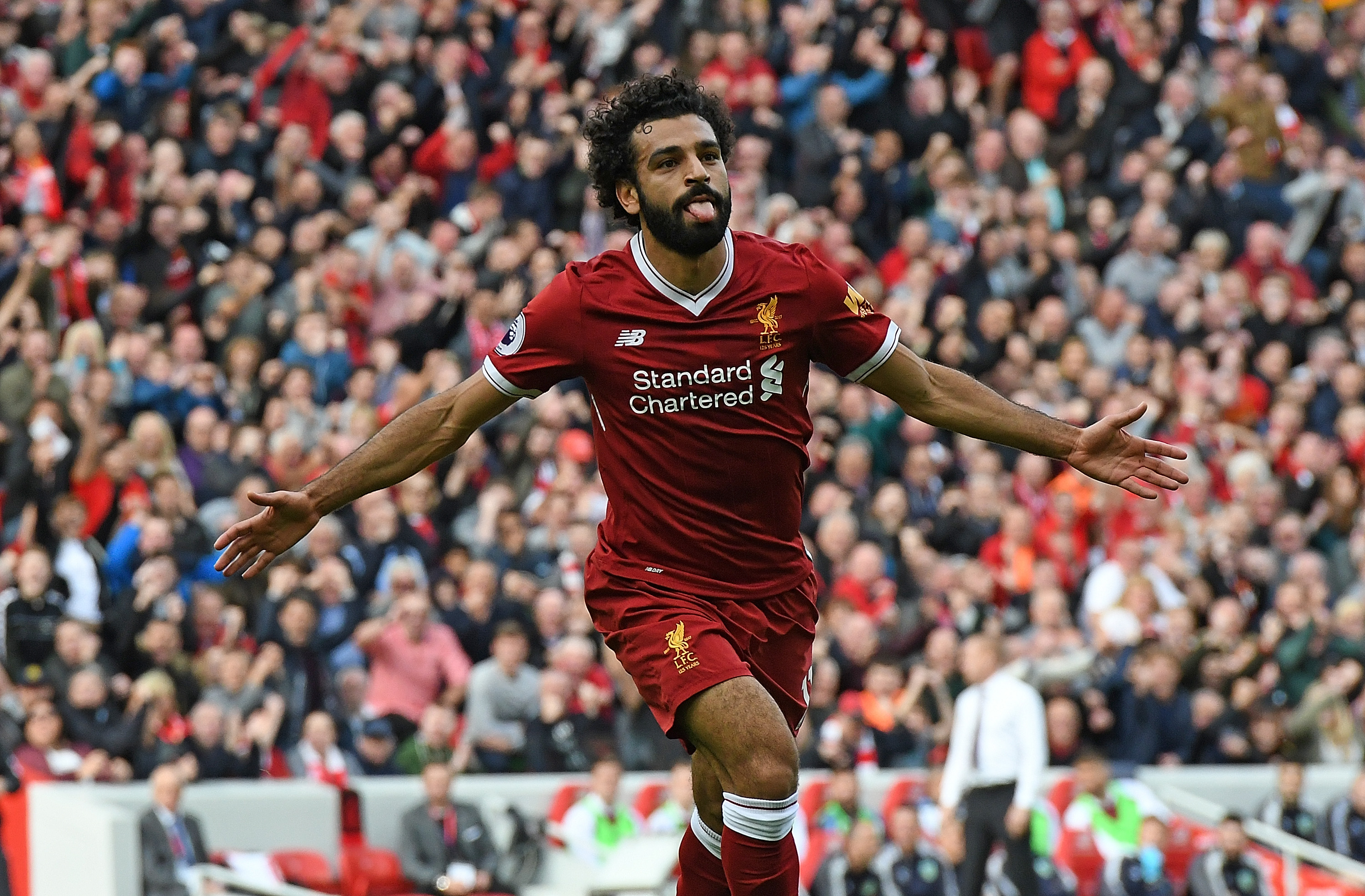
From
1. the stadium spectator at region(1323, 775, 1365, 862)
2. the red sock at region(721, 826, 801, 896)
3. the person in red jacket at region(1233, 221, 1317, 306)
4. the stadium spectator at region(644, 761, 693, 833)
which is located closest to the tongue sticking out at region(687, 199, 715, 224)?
the red sock at region(721, 826, 801, 896)

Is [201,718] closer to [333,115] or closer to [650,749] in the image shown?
[650,749]

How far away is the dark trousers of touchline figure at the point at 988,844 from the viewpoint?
12945 millimetres

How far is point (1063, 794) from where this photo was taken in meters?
13.4

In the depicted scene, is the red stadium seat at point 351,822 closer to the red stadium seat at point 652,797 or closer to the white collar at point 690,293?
the red stadium seat at point 652,797

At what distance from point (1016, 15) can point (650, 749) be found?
30.9ft

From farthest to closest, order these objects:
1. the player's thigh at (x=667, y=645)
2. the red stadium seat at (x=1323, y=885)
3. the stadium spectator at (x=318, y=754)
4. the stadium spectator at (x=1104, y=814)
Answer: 1. the red stadium seat at (x=1323, y=885)
2. the stadium spectator at (x=1104, y=814)
3. the stadium spectator at (x=318, y=754)
4. the player's thigh at (x=667, y=645)

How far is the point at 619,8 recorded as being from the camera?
18.8m

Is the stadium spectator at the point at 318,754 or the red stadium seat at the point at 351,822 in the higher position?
the stadium spectator at the point at 318,754

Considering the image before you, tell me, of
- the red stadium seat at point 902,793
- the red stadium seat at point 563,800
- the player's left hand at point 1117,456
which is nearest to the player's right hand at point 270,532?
the player's left hand at point 1117,456

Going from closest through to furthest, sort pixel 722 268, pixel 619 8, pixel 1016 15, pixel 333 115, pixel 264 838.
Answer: pixel 722 268, pixel 264 838, pixel 333 115, pixel 619 8, pixel 1016 15

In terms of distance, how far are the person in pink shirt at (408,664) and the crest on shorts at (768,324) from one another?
697 centimetres

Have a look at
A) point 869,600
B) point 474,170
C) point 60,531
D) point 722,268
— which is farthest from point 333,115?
point 722,268

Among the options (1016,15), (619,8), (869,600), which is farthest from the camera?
(1016,15)

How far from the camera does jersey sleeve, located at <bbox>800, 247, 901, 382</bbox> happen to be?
6801 mm
